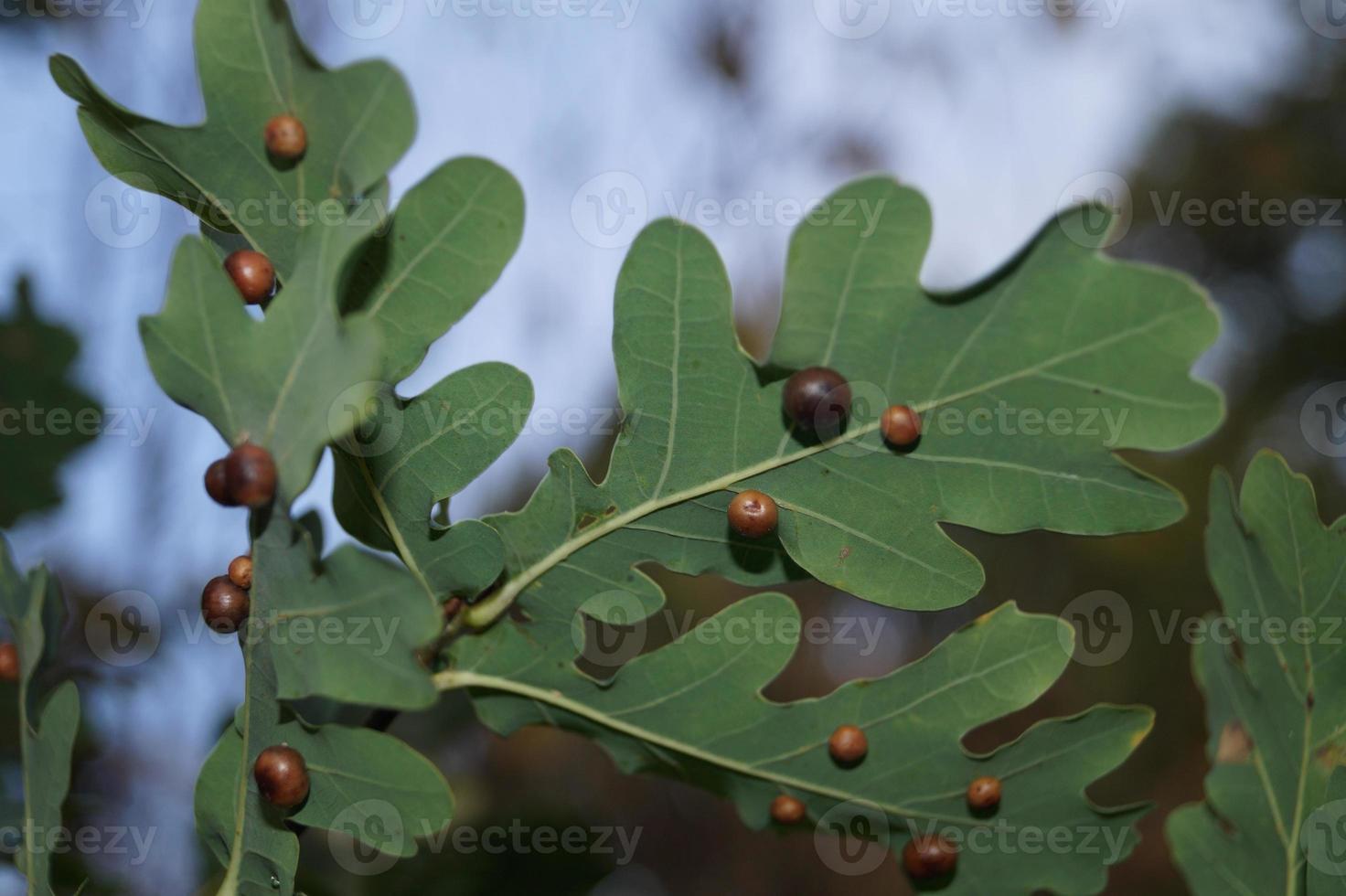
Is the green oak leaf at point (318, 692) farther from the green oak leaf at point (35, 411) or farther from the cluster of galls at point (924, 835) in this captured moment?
the green oak leaf at point (35, 411)

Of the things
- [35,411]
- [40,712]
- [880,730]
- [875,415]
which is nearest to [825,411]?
[875,415]

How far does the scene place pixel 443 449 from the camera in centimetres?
85

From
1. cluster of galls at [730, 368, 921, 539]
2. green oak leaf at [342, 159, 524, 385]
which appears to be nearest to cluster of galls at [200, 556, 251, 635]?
green oak leaf at [342, 159, 524, 385]

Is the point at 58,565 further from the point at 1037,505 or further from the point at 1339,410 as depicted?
the point at 1339,410

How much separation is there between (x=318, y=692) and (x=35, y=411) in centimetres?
113

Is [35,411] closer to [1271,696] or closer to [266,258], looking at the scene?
[266,258]

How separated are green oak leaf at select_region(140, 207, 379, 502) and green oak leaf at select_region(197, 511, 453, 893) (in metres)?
0.07

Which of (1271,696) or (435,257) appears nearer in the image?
(435,257)

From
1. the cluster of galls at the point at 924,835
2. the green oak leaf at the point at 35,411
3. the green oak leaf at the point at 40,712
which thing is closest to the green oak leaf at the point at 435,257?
the green oak leaf at the point at 40,712

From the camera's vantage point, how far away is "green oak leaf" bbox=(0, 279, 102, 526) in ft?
4.91

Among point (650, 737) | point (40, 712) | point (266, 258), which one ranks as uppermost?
point (266, 258)

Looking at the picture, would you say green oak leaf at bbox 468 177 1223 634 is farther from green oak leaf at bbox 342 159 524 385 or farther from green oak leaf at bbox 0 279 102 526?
green oak leaf at bbox 0 279 102 526

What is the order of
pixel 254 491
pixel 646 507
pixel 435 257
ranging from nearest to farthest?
pixel 254 491
pixel 435 257
pixel 646 507

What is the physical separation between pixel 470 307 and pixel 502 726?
428mm
